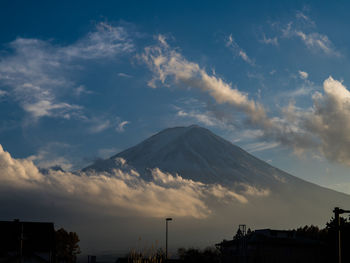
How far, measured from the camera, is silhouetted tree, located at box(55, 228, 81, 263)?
313 ft

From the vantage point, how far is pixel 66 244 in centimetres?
9675

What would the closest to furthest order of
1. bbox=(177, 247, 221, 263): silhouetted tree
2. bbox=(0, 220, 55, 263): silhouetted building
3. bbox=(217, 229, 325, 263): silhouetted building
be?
1. bbox=(0, 220, 55, 263): silhouetted building
2. bbox=(217, 229, 325, 263): silhouetted building
3. bbox=(177, 247, 221, 263): silhouetted tree

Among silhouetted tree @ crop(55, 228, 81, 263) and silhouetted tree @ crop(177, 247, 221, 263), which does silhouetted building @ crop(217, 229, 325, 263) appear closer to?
silhouetted tree @ crop(177, 247, 221, 263)

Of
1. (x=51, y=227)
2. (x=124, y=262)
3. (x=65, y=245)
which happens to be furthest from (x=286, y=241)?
(x=65, y=245)

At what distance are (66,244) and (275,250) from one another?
4909 cm

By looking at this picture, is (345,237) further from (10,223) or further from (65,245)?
(65,245)

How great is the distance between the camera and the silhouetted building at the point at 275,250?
6425 cm

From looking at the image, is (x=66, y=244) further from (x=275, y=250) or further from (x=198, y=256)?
(x=275, y=250)

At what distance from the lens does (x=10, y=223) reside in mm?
70000

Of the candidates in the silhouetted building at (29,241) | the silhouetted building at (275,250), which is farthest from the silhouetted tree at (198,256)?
the silhouetted building at (29,241)

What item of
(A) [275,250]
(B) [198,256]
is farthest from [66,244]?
(A) [275,250]

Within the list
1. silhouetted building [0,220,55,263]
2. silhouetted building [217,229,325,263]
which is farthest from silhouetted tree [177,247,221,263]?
silhouetted building [0,220,55,263]

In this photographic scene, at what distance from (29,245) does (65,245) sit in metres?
31.2

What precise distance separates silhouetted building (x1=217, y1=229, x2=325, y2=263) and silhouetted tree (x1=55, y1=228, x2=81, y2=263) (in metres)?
41.6
